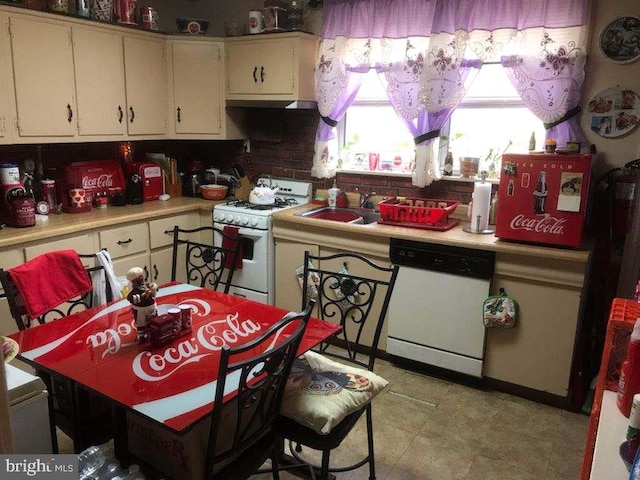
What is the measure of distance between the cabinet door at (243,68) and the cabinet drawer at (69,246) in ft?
4.97

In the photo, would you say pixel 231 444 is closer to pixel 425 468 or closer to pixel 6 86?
pixel 425 468

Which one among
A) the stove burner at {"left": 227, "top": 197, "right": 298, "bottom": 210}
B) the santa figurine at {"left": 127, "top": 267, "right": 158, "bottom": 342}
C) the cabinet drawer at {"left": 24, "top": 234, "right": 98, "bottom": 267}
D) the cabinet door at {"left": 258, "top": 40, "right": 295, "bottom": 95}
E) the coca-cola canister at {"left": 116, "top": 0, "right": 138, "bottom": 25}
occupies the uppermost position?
the coca-cola canister at {"left": 116, "top": 0, "right": 138, "bottom": 25}

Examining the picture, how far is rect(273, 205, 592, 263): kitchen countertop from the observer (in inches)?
103

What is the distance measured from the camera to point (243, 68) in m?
3.79

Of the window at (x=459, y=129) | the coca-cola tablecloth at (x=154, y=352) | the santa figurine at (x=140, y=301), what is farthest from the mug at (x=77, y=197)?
the santa figurine at (x=140, y=301)

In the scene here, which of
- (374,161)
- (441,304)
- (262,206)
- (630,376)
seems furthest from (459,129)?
(630,376)

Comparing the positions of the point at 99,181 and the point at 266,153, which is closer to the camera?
the point at 99,181

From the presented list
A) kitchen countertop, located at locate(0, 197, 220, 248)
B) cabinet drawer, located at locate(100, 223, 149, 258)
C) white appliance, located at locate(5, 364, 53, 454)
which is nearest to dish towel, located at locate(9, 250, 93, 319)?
white appliance, located at locate(5, 364, 53, 454)

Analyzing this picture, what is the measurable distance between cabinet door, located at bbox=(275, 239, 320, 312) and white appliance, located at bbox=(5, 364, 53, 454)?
6.53 feet

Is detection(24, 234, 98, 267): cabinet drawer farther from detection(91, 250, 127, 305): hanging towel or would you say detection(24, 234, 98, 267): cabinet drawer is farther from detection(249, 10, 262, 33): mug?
detection(249, 10, 262, 33): mug

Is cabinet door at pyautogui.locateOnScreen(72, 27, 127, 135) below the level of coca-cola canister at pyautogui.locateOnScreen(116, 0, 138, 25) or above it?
below

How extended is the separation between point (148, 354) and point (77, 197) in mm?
2124

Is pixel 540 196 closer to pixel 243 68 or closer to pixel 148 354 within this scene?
pixel 148 354

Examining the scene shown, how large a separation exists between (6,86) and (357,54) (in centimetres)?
215
